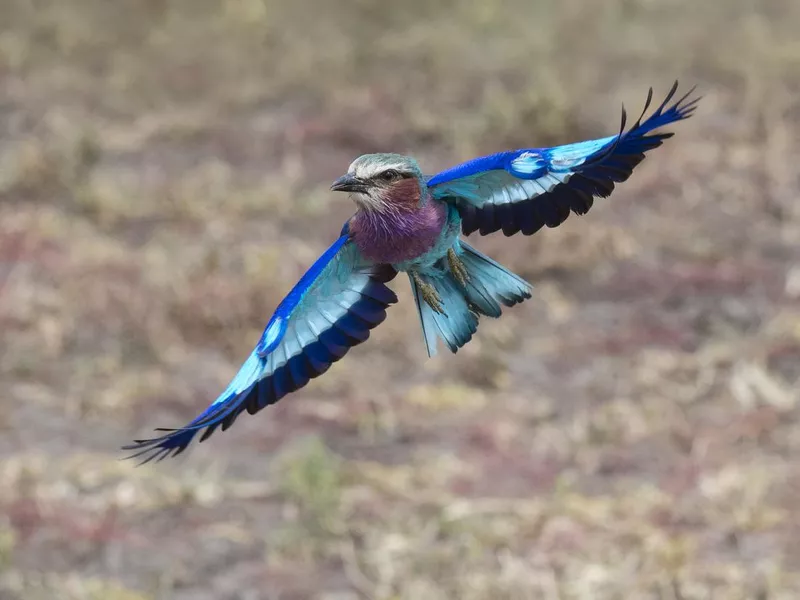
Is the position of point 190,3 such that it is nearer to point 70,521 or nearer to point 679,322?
point 679,322

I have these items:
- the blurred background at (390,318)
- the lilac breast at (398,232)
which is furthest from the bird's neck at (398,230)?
the blurred background at (390,318)

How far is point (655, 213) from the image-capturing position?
820cm

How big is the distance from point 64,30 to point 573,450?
7.18 m

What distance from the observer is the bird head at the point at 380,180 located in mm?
817

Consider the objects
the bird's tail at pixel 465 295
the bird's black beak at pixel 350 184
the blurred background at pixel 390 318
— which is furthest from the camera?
the blurred background at pixel 390 318

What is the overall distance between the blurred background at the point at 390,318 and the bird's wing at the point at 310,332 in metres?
3.78

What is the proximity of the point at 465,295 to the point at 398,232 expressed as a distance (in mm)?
127

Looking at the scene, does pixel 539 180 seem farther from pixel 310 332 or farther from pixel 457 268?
pixel 310 332

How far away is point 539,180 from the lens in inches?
35.2

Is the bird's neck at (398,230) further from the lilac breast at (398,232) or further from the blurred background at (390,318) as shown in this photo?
the blurred background at (390,318)

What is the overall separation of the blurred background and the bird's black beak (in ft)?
12.9

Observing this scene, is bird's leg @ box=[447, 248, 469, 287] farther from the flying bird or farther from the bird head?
the bird head

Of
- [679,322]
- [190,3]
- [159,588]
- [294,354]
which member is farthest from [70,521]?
[190,3]

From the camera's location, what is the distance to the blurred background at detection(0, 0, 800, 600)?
495 cm
